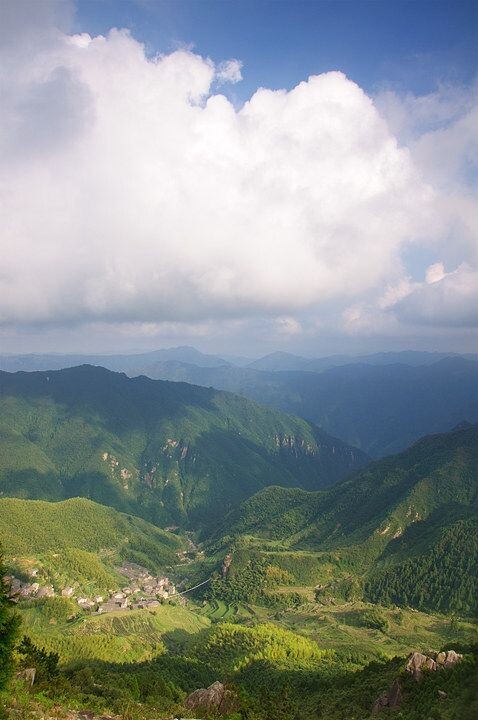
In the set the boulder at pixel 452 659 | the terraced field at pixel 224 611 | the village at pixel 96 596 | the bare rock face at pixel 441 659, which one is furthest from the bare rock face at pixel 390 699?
the terraced field at pixel 224 611

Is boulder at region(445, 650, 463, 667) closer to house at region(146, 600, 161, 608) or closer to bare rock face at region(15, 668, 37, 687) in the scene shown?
bare rock face at region(15, 668, 37, 687)

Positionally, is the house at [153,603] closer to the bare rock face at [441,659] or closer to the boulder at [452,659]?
the bare rock face at [441,659]

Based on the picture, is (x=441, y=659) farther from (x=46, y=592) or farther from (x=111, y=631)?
(x=46, y=592)

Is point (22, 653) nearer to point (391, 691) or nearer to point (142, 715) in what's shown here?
point (142, 715)

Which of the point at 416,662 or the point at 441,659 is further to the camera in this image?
the point at 416,662

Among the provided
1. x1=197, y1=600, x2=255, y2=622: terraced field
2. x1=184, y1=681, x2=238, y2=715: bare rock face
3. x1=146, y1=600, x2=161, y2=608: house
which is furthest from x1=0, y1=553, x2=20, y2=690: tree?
x1=197, y1=600, x2=255, y2=622: terraced field

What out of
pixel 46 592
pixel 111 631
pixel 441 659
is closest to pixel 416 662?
pixel 441 659
